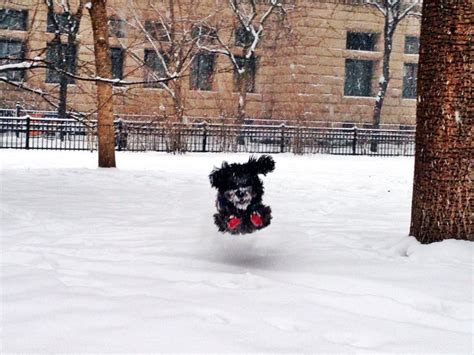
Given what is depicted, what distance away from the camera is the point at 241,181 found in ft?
22.7

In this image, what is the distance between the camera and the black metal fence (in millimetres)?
23406

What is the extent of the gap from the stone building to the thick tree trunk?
995 inches

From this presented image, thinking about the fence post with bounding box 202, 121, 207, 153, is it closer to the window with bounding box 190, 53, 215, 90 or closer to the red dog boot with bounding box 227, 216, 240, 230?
the window with bounding box 190, 53, 215, 90

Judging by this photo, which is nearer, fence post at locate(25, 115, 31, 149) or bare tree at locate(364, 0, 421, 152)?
fence post at locate(25, 115, 31, 149)

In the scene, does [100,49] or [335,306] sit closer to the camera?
[335,306]

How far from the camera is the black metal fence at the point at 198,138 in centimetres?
2341

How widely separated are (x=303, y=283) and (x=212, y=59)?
107 feet

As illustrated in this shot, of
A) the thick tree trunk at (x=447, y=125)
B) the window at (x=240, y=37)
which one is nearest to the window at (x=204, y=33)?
the window at (x=240, y=37)

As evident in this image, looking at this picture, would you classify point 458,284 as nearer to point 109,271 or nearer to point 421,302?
point 421,302

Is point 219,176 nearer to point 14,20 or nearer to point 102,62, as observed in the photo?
point 102,62

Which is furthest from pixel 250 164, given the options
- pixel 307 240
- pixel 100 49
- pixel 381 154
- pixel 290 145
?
pixel 381 154

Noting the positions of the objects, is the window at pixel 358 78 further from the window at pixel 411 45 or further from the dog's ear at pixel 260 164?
the dog's ear at pixel 260 164

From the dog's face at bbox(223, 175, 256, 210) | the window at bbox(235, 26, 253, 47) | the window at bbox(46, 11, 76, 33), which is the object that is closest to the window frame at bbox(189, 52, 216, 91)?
the window at bbox(235, 26, 253, 47)

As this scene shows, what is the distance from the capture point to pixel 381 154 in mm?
27188
